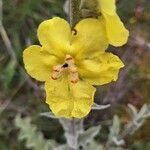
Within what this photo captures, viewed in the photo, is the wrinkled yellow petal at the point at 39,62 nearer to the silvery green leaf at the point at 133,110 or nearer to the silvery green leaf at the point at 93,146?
the silvery green leaf at the point at 133,110

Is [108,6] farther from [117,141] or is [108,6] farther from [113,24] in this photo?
[117,141]

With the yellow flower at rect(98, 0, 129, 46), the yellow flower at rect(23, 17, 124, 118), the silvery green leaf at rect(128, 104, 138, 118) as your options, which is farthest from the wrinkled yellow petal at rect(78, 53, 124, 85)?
the silvery green leaf at rect(128, 104, 138, 118)

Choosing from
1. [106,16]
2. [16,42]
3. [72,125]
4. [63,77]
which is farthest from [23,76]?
[106,16]

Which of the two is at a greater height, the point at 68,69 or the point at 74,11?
the point at 74,11

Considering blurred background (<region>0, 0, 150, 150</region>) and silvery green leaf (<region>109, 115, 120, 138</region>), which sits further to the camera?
blurred background (<region>0, 0, 150, 150</region>)

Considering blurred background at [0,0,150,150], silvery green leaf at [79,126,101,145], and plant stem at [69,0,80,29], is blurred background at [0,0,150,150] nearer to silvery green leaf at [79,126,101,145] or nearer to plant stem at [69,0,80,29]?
silvery green leaf at [79,126,101,145]

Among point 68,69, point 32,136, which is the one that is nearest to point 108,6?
point 68,69

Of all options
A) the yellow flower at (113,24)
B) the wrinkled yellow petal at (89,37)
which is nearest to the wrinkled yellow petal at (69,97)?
the wrinkled yellow petal at (89,37)
